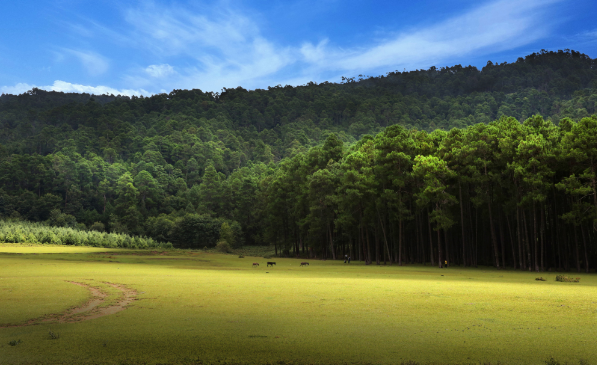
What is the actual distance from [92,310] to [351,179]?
133 feet

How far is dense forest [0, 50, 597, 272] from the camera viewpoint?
39500 mm

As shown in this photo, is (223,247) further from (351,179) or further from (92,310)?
(92,310)

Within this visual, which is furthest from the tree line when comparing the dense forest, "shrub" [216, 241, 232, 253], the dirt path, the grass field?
the dirt path

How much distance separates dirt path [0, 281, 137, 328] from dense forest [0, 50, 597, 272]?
32.3 meters

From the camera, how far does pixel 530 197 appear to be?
35344 mm

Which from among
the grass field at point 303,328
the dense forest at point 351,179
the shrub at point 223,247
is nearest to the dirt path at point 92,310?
the grass field at point 303,328

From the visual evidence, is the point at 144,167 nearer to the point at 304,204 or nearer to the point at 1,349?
the point at 304,204

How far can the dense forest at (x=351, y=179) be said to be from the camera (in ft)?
130

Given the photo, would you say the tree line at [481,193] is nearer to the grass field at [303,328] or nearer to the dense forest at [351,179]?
the dense forest at [351,179]

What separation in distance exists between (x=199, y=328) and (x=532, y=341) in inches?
317

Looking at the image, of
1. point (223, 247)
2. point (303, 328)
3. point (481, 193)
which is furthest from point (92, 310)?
point (223, 247)

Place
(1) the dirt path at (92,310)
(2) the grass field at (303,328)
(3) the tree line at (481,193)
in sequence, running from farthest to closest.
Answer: (3) the tree line at (481,193)
(1) the dirt path at (92,310)
(2) the grass field at (303,328)

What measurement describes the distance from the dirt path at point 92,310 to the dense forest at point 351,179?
32.3 meters

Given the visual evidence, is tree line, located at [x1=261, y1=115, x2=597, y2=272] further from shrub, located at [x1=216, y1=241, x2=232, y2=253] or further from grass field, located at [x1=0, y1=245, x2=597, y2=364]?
shrub, located at [x1=216, y1=241, x2=232, y2=253]
